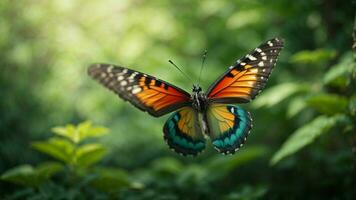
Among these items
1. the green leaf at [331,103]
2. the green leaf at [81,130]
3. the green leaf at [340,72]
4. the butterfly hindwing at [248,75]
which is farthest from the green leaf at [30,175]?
the green leaf at [340,72]

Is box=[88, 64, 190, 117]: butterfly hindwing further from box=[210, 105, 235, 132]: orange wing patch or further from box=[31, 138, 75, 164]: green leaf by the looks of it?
box=[31, 138, 75, 164]: green leaf

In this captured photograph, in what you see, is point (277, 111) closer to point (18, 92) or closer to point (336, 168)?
point (336, 168)

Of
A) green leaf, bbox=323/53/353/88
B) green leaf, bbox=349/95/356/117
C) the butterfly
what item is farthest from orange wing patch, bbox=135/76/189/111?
green leaf, bbox=349/95/356/117

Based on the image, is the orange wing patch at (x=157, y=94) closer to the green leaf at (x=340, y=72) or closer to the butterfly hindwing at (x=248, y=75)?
the butterfly hindwing at (x=248, y=75)

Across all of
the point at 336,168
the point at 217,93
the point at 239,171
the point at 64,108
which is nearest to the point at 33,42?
the point at 64,108

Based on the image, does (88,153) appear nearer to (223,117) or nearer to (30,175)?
(30,175)
